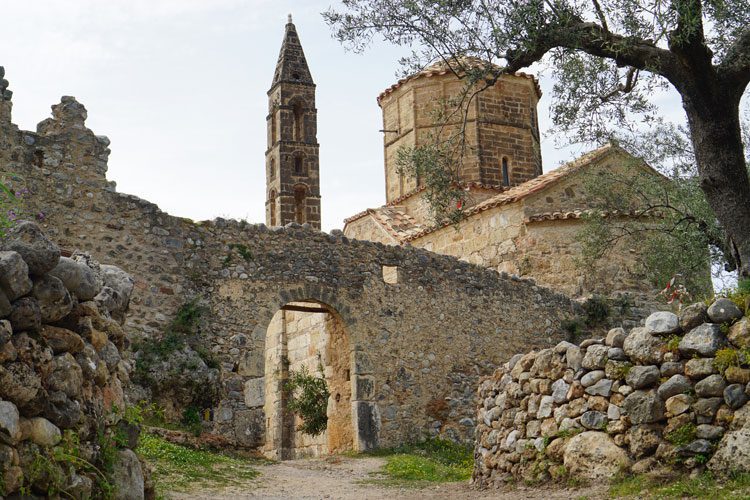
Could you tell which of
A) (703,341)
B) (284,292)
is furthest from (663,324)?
(284,292)

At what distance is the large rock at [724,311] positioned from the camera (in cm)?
680

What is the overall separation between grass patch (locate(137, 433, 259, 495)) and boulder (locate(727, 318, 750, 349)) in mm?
5073


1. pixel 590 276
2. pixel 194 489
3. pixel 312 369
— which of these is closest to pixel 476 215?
pixel 590 276

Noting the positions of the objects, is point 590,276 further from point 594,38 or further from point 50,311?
point 50,311

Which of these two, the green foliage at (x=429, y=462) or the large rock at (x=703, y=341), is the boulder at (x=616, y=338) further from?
the green foliage at (x=429, y=462)

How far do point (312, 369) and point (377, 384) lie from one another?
3068mm

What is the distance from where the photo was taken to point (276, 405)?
61.2 ft

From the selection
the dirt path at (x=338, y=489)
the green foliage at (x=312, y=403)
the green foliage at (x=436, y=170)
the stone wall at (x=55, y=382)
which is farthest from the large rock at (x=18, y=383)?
the green foliage at (x=312, y=403)

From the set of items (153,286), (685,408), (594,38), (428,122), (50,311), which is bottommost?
(685,408)

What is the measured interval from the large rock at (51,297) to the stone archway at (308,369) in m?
9.18

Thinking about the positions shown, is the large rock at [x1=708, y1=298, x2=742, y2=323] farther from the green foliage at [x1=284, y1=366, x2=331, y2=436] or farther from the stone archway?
the green foliage at [x1=284, y1=366, x2=331, y2=436]

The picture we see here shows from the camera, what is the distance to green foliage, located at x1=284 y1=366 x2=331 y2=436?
54.1 feet

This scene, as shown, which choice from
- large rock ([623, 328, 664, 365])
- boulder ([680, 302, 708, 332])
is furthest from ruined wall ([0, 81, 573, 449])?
boulder ([680, 302, 708, 332])

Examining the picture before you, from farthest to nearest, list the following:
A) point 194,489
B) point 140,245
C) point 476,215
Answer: point 476,215 → point 140,245 → point 194,489
